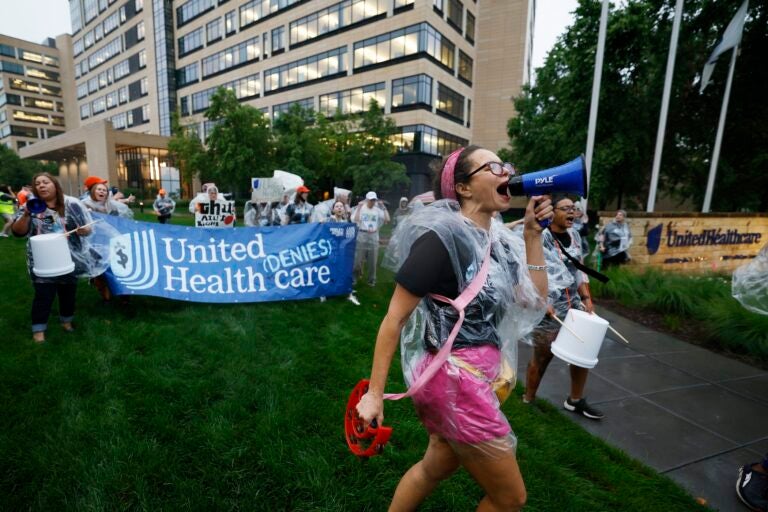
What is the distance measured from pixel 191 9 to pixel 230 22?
8.81 metres

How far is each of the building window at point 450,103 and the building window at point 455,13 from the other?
5.37 m

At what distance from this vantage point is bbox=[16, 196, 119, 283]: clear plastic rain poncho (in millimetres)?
4105

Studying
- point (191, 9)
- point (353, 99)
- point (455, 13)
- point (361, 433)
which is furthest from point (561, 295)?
point (191, 9)

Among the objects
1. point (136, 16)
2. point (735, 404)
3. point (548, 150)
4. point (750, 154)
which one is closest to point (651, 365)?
point (735, 404)

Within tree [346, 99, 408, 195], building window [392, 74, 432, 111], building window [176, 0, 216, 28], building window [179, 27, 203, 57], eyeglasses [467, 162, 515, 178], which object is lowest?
eyeglasses [467, 162, 515, 178]

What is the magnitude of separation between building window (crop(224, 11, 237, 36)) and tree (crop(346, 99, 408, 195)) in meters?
27.7

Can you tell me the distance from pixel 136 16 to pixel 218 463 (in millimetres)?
68313

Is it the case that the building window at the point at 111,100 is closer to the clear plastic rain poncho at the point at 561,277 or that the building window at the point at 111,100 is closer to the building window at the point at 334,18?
the building window at the point at 334,18

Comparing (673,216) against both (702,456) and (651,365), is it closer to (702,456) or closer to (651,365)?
(651,365)

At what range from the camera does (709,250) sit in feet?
32.9

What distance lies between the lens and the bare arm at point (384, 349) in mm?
1460

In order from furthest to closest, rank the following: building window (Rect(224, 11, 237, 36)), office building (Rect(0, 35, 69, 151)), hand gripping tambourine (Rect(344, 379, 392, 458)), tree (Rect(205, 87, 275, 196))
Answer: office building (Rect(0, 35, 69, 151))
building window (Rect(224, 11, 237, 36))
tree (Rect(205, 87, 275, 196))
hand gripping tambourine (Rect(344, 379, 392, 458))

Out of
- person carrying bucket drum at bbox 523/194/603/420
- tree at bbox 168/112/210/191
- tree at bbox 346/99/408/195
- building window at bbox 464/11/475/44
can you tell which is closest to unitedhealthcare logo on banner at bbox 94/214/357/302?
person carrying bucket drum at bbox 523/194/603/420

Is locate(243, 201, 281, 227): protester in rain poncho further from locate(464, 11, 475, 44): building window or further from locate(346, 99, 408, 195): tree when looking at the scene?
locate(464, 11, 475, 44): building window
